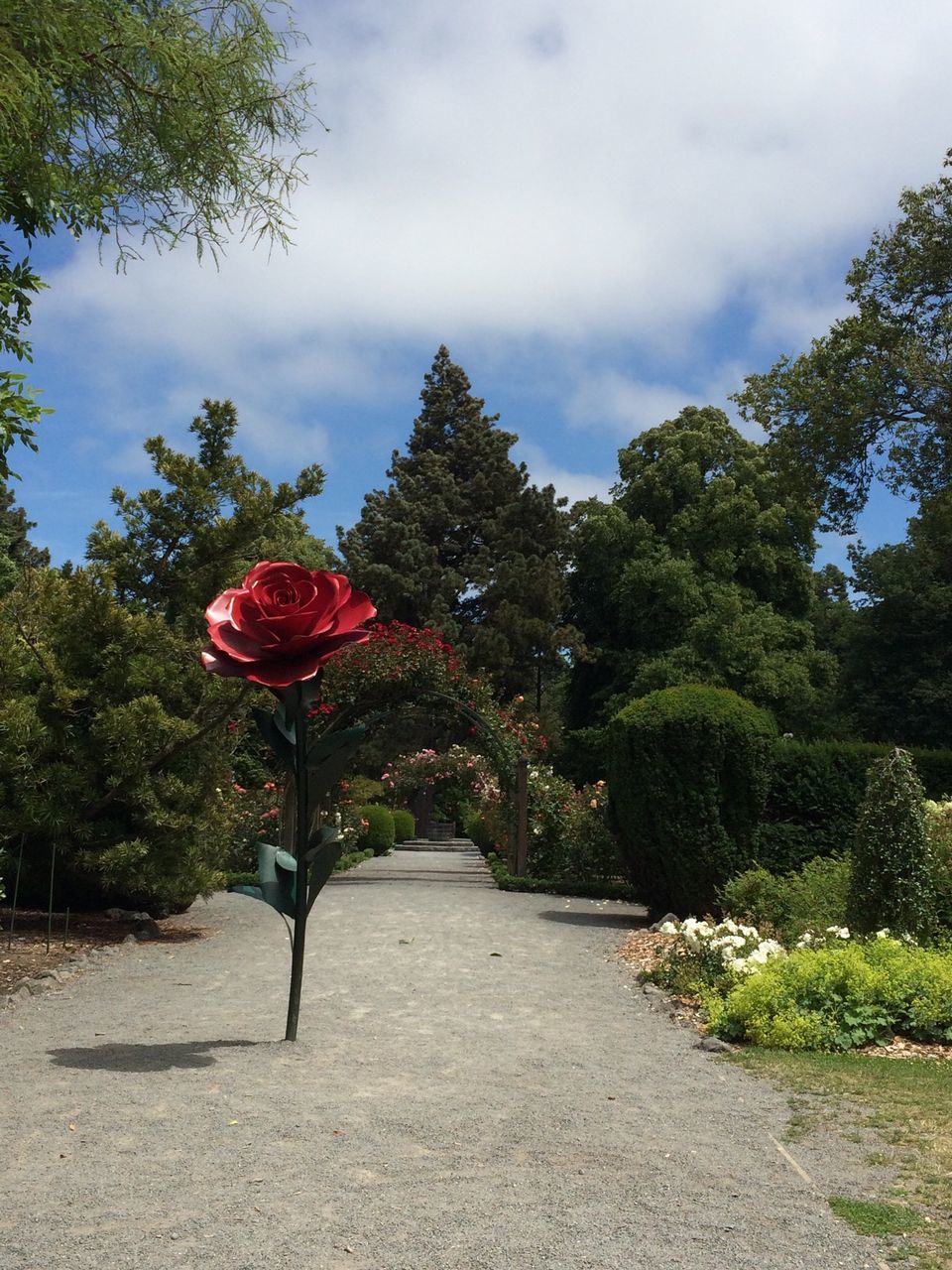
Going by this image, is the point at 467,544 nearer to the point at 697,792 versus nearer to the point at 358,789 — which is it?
the point at 358,789

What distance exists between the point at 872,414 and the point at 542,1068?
16.2 meters

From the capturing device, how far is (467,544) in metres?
36.7

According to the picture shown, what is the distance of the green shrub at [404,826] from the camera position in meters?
32.8

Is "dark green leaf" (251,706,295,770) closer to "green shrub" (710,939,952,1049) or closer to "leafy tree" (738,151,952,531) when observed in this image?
"green shrub" (710,939,952,1049)

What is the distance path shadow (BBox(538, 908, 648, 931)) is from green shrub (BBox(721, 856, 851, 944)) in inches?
72.2

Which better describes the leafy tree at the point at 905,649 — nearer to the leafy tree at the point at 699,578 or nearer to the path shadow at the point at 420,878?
the leafy tree at the point at 699,578

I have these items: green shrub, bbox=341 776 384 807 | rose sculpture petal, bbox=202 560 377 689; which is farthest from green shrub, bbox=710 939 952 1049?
green shrub, bbox=341 776 384 807

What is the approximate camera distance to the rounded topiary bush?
10.4m

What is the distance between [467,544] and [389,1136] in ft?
109

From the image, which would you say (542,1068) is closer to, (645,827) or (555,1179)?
(555,1179)

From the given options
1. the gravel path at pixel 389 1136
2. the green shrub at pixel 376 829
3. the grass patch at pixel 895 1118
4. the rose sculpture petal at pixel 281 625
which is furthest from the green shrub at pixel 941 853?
the green shrub at pixel 376 829

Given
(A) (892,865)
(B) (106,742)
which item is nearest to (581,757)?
(B) (106,742)

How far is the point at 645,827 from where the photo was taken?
10797mm

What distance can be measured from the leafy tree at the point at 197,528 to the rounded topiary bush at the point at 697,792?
4.33m
